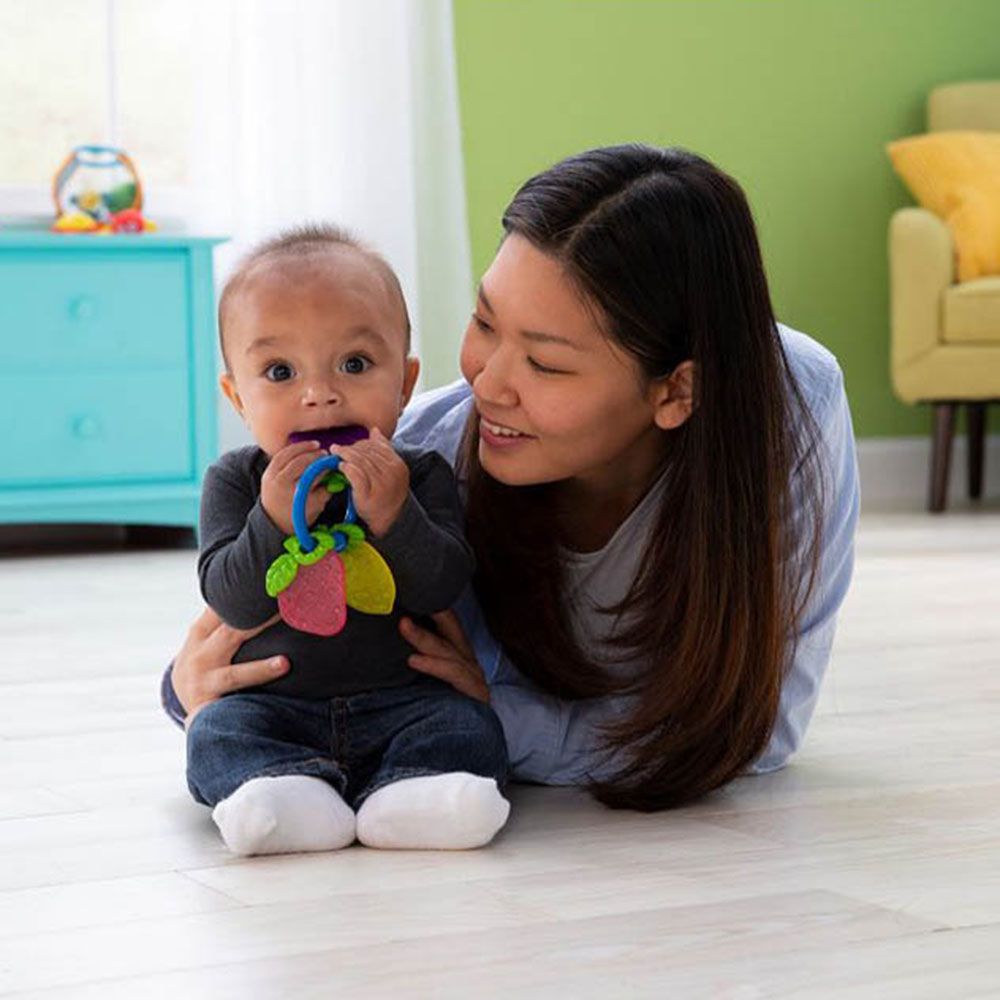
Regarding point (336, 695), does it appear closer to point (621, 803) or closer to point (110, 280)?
Answer: point (621, 803)

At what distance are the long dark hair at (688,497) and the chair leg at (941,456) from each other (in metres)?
3.00

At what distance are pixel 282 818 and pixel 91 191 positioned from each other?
2.91 meters

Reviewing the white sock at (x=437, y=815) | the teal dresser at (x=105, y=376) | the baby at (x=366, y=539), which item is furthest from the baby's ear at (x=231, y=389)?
the teal dresser at (x=105, y=376)

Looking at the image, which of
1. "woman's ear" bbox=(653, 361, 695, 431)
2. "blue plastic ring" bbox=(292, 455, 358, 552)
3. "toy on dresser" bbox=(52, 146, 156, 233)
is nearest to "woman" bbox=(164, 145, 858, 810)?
"woman's ear" bbox=(653, 361, 695, 431)

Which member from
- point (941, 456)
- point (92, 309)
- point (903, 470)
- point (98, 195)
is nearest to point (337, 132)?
point (98, 195)

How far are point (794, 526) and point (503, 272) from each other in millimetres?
314

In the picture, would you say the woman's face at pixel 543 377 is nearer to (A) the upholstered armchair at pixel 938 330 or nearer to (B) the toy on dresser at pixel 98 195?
(B) the toy on dresser at pixel 98 195

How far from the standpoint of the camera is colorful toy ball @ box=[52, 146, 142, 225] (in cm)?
405

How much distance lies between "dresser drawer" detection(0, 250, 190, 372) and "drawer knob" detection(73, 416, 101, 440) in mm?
104

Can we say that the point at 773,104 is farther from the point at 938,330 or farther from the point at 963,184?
the point at 938,330

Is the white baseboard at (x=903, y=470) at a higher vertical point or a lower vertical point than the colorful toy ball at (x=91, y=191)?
lower

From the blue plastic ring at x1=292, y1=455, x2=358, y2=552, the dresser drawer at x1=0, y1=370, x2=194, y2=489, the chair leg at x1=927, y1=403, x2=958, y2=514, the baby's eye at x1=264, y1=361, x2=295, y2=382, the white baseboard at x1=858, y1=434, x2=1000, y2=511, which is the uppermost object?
the baby's eye at x1=264, y1=361, x2=295, y2=382

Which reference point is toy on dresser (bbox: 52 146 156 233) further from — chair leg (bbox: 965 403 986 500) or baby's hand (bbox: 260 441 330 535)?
baby's hand (bbox: 260 441 330 535)

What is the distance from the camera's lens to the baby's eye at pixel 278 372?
150 cm
